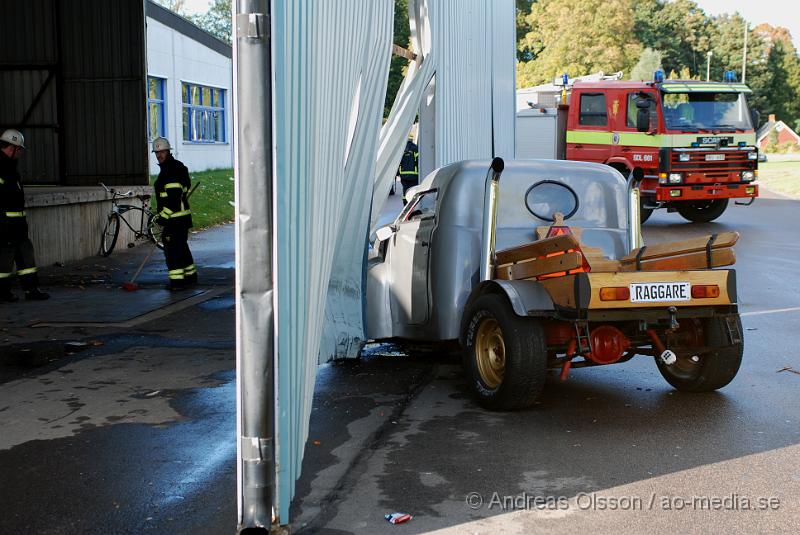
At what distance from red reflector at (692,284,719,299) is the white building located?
29.2 metres

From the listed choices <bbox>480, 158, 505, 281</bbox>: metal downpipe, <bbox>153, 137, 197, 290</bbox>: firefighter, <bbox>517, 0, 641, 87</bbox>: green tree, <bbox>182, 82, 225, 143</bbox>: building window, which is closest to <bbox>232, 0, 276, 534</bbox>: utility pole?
<bbox>480, 158, 505, 281</bbox>: metal downpipe

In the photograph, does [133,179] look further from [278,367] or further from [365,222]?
[278,367]

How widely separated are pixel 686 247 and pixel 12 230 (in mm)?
8300

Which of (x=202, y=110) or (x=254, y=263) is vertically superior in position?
(x=202, y=110)

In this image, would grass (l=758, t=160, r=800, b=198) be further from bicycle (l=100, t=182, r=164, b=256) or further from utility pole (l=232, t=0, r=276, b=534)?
utility pole (l=232, t=0, r=276, b=534)

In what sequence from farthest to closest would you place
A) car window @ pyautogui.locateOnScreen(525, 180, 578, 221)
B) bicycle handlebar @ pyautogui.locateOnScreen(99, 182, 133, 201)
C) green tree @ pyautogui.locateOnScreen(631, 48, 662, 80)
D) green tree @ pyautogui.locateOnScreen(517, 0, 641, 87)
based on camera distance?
1. green tree @ pyautogui.locateOnScreen(631, 48, 662, 80)
2. green tree @ pyautogui.locateOnScreen(517, 0, 641, 87)
3. bicycle handlebar @ pyautogui.locateOnScreen(99, 182, 133, 201)
4. car window @ pyautogui.locateOnScreen(525, 180, 578, 221)

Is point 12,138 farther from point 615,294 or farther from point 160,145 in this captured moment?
point 615,294

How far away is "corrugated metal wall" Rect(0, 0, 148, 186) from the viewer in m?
20.2

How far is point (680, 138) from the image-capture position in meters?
21.0

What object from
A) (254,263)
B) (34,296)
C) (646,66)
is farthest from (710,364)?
(646,66)

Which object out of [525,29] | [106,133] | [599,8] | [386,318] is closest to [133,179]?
[106,133]

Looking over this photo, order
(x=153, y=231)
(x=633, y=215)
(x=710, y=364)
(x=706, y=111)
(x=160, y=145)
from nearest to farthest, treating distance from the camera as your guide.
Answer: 1. (x=710, y=364)
2. (x=633, y=215)
3. (x=160, y=145)
4. (x=153, y=231)
5. (x=706, y=111)

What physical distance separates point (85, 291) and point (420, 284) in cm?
650

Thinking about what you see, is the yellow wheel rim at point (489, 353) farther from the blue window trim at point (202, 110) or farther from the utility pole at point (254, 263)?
the blue window trim at point (202, 110)
